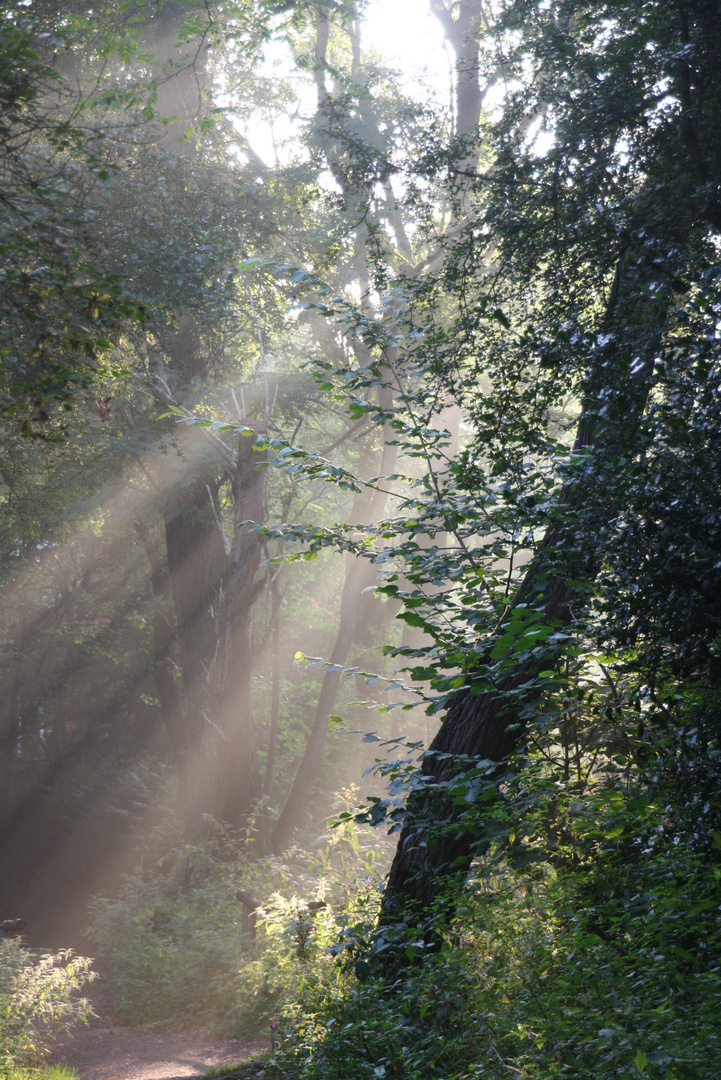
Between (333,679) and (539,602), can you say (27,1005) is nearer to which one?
(539,602)

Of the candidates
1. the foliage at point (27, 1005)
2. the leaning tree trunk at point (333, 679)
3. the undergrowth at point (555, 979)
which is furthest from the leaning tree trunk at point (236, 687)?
the undergrowth at point (555, 979)

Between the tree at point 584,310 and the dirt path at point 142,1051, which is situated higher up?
the tree at point 584,310

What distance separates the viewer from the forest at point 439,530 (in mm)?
2965

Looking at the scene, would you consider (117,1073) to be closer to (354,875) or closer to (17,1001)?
(17,1001)

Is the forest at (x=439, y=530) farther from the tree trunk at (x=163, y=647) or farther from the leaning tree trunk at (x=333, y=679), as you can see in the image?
the tree trunk at (x=163, y=647)

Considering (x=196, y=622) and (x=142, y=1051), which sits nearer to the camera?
(x=142, y=1051)

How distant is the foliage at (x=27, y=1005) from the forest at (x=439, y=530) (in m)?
0.04

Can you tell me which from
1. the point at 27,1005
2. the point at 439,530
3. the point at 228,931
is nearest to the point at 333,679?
the point at 228,931

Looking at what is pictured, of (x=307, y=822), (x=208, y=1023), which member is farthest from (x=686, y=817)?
(x=307, y=822)

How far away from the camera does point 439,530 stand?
4629mm

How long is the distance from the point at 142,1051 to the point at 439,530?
19.9 feet

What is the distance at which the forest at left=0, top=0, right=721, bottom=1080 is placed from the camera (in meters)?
2.96

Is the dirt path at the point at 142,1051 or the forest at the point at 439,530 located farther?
the dirt path at the point at 142,1051

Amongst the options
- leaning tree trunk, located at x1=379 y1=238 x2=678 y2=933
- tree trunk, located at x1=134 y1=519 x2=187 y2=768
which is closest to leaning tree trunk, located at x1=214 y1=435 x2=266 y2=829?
tree trunk, located at x1=134 y1=519 x2=187 y2=768
